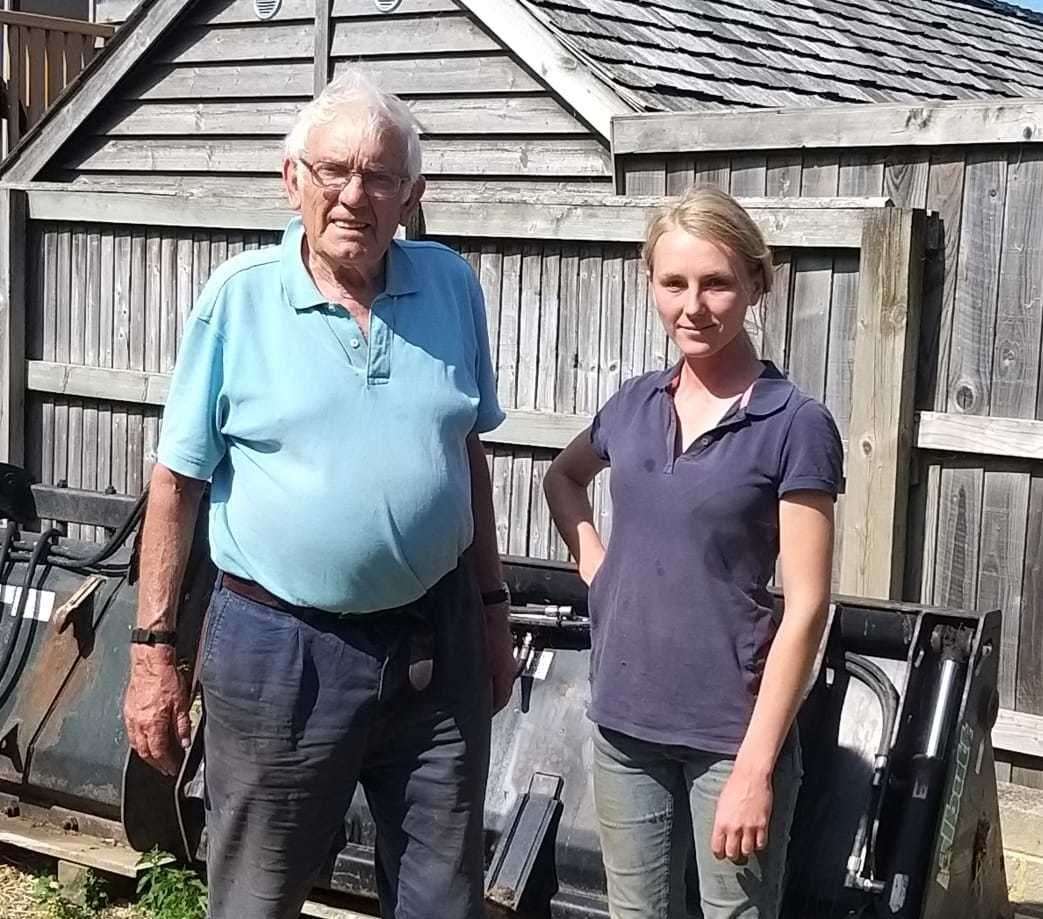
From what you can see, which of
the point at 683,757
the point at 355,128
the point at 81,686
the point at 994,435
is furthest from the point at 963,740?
the point at 81,686

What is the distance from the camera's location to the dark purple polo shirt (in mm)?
2414

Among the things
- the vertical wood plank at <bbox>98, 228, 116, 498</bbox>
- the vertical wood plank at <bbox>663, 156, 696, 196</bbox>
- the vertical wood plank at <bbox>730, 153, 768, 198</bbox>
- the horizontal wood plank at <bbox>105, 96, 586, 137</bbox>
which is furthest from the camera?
the vertical wood plank at <bbox>98, 228, 116, 498</bbox>

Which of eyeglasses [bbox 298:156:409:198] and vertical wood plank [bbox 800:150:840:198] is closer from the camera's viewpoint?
eyeglasses [bbox 298:156:409:198]

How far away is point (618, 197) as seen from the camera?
5.05 m

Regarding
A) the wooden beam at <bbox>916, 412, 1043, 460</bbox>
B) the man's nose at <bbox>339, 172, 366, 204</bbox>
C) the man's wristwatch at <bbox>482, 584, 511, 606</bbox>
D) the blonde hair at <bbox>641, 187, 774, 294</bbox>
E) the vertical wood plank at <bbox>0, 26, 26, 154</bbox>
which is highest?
the vertical wood plank at <bbox>0, 26, 26, 154</bbox>

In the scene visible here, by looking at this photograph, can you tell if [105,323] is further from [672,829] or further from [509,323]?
[672,829]

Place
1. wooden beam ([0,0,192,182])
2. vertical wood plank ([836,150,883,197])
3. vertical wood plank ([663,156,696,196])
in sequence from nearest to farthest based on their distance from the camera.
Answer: vertical wood plank ([836,150,883,197])
vertical wood plank ([663,156,696,196])
wooden beam ([0,0,192,182])

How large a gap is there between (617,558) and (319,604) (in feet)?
1.68

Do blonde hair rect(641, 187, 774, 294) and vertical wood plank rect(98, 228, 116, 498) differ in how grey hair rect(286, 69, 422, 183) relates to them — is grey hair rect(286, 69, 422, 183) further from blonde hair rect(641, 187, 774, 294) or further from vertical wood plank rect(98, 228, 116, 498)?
vertical wood plank rect(98, 228, 116, 498)

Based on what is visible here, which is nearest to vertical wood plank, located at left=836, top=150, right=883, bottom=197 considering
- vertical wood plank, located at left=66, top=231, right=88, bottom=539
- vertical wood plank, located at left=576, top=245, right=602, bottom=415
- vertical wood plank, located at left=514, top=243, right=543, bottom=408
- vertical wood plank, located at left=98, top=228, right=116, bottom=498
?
vertical wood plank, located at left=576, top=245, right=602, bottom=415

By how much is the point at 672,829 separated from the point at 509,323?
122 inches

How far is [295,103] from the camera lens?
23.2 ft

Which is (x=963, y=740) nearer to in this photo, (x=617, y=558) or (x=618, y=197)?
(x=617, y=558)

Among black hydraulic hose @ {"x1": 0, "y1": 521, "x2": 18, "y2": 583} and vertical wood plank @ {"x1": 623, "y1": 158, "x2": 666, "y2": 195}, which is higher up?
vertical wood plank @ {"x1": 623, "y1": 158, "x2": 666, "y2": 195}
